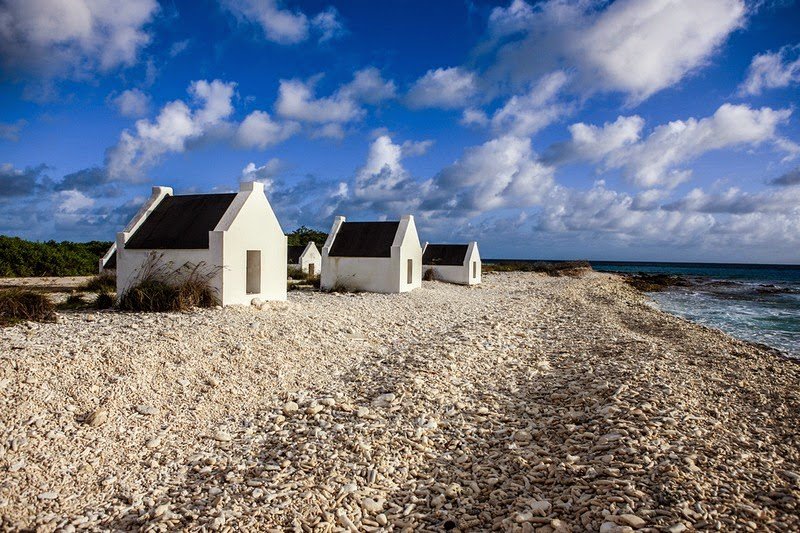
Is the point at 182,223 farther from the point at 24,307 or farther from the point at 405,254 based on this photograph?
the point at 405,254

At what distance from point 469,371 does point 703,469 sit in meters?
4.63

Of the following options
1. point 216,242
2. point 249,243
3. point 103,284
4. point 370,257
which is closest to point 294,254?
point 370,257

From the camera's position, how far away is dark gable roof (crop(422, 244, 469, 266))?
33062mm

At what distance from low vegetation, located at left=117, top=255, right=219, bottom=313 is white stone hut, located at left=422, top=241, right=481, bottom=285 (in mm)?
21281

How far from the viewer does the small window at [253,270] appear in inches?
601

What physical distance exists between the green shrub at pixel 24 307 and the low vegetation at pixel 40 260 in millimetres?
24070

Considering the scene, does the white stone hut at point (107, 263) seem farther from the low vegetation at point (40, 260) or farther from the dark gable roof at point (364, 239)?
the dark gable roof at point (364, 239)

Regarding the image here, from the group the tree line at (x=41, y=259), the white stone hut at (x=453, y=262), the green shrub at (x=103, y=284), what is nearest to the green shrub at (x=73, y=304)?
the green shrub at (x=103, y=284)

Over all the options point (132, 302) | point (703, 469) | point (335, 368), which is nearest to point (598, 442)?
point (703, 469)

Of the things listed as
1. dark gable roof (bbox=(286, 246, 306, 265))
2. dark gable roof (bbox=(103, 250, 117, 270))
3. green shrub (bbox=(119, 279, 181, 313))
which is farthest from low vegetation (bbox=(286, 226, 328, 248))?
green shrub (bbox=(119, 279, 181, 313))

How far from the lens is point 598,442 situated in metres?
5.91

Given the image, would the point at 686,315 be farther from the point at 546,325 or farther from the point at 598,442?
the point at 598,442

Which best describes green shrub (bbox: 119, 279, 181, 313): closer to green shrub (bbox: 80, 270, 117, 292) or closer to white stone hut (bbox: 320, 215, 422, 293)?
green shrub (bbox: 80, 270, 117, 292)

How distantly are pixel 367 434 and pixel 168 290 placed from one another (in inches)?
337
